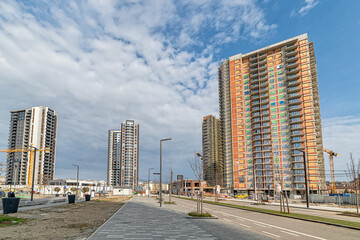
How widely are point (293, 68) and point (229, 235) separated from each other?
9981 cm

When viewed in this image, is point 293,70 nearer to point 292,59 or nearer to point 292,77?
point 292,77

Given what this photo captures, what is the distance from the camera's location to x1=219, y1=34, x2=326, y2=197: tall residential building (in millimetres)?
89750

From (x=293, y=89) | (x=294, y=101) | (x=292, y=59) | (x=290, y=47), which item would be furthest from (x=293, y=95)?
(x=290, y=47)

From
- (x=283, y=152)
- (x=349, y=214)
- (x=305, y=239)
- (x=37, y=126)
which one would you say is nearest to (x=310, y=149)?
(x=283, y=152)

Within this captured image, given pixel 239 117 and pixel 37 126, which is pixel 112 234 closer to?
pixel 239 117

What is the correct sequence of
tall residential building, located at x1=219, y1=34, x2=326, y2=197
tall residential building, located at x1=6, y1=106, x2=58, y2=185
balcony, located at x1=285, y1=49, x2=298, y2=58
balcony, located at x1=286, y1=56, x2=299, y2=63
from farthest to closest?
tall residential building, located at x1=6, y1=106, x2=58, y2=185 < balcony, located at x1=285, y1=49, x2=298, y2=58 < balcony, located at x1=286, y1=56, x2=299, y2=63 < tall residential building, located at x1=219, y1=34, x2=326, y2=197

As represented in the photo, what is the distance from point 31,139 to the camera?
156m

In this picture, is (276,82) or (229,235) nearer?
(229,235)

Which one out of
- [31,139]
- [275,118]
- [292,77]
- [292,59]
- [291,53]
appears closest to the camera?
[292,77]

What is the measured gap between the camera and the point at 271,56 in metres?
104

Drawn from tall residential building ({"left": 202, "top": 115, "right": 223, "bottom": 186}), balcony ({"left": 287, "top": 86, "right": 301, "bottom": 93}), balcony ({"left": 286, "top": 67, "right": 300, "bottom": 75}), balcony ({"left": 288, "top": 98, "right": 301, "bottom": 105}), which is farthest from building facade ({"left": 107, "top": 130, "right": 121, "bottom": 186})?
balcony ({"left": 286, "top": 67, "right": 300, "bottom": 75})

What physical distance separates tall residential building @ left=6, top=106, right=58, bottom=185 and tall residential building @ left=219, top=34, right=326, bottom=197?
11241 cm

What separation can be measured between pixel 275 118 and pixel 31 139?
138 m

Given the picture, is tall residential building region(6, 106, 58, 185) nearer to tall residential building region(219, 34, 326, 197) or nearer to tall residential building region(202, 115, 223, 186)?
tall residential building region(202, 115, 223, 186)
